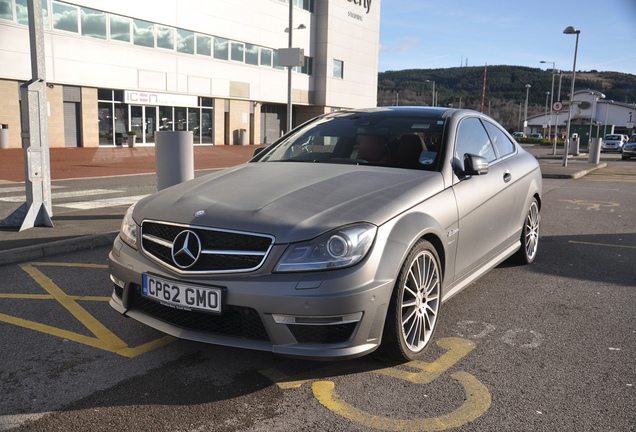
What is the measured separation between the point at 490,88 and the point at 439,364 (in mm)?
149993

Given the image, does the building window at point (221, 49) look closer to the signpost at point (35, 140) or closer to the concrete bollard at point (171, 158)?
the concrete bollard at point (171, 158)

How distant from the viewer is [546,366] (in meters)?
3.43

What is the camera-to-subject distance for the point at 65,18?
2600cm

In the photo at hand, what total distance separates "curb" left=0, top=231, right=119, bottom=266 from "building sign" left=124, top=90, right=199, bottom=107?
24.6 meters

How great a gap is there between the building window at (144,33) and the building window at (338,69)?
1673cm

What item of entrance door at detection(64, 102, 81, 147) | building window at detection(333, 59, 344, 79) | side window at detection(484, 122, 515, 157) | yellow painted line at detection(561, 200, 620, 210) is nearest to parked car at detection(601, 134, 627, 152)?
building window at detection(333, 59, 344, 79)

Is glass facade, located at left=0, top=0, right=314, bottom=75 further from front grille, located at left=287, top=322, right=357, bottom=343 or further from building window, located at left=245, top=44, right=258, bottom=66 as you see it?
front grille, located at left=287, top=322, right=357, bottom=343

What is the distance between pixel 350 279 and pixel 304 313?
0.29 meters

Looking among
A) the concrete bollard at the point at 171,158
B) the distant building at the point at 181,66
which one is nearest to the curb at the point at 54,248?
the concrete bollard at the point at 171,158

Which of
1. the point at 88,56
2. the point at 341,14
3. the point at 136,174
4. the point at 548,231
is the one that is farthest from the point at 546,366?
the point at 341,14

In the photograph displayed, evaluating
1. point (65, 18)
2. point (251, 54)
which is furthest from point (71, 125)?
point (251, 54)

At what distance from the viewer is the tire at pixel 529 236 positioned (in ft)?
18.7

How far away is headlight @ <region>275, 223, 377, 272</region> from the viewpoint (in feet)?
9.62

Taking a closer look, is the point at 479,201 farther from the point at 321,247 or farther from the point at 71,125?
the point at 71,125
